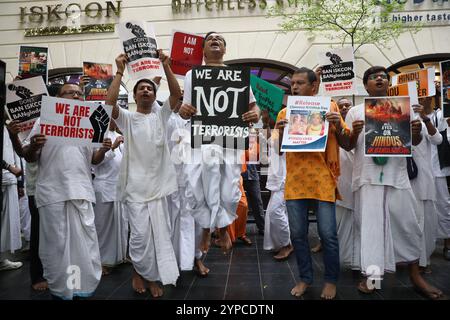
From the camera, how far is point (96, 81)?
4816mm

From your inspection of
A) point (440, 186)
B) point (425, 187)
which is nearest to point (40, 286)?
point (425, 187)

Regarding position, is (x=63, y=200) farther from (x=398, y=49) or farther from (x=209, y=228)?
(x=398, y=49)

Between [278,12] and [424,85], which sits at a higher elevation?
[278,12]

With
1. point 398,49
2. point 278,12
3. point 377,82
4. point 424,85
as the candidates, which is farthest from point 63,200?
point 398,49

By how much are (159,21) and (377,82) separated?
26.1 ft

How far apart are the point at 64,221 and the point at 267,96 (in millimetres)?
2355

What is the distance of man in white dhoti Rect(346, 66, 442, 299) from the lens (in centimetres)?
326

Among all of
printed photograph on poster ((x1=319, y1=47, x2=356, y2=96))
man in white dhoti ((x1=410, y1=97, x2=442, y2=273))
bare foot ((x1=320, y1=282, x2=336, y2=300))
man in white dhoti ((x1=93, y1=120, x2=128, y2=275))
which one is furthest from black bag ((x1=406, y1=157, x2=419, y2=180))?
man in white dhoti ((x1=93, y1=120, x2=128, y2=275))

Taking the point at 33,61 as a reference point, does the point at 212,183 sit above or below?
below

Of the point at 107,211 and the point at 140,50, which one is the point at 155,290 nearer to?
the point at 107,211

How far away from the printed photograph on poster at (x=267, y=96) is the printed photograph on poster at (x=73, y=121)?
1501mm

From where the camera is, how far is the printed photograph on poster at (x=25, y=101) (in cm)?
335
